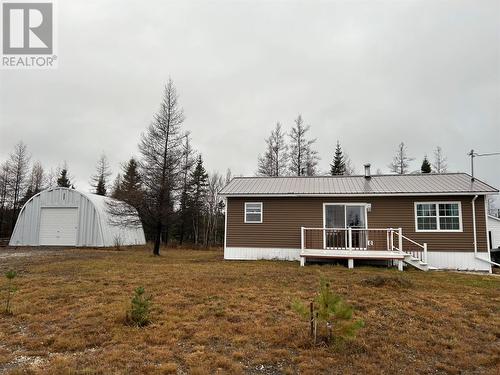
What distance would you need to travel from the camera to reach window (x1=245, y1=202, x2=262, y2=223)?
599 inches

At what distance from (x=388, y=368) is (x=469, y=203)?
12015 mm

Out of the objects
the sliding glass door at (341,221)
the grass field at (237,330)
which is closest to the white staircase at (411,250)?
the sliding glass door at (341,221)

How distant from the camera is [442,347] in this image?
15.4ft

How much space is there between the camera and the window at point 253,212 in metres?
15.2

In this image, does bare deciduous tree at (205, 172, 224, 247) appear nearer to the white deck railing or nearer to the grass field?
the white deck railing

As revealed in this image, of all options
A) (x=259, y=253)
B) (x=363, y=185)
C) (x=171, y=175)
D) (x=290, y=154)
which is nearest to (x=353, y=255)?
(x=363, y=185)

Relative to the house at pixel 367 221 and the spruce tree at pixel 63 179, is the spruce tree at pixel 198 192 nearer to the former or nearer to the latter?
the house at pixel 367 221

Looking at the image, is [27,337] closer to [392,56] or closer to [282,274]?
[282,274]

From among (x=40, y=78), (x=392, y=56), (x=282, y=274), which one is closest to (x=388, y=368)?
(x=282, y=274)

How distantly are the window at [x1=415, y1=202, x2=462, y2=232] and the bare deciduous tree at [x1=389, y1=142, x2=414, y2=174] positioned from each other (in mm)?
21006

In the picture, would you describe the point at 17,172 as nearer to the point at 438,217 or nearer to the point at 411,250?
the point at 411,250

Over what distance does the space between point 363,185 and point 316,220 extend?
2.74 metres

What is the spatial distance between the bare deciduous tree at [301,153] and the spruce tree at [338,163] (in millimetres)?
5815

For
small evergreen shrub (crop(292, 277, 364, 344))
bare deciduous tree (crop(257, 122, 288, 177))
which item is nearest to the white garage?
bare deciduous tree (crop(257, 122, 288, 177))
